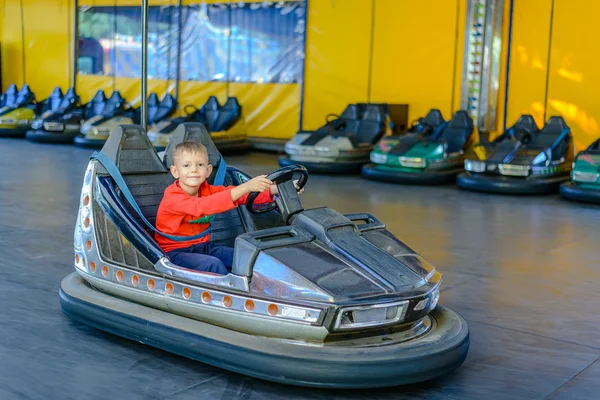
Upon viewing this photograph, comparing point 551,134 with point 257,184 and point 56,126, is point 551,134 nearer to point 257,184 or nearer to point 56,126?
point 257,184

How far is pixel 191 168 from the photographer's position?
7.00 ft

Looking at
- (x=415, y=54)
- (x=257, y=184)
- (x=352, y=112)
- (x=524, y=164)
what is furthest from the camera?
(x=415, y=54)

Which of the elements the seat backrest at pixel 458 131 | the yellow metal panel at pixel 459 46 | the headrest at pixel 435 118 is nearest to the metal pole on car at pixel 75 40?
the yellow metal panel at pixel 459 46

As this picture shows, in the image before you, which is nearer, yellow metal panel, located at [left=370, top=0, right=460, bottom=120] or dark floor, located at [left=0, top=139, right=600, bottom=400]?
dark floor, located at [left=0, top=139, right=600, bottom=400]

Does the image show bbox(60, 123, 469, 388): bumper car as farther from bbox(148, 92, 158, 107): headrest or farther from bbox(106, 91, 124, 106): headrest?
bbox(106, 91, 124, 106): headrest

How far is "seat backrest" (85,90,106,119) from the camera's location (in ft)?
28.6

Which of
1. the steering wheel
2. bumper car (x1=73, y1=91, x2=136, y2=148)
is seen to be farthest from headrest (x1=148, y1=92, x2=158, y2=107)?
the steering wheel

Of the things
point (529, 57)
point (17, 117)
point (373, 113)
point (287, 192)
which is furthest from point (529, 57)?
point (17, 117)

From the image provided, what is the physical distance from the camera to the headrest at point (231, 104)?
7828mm

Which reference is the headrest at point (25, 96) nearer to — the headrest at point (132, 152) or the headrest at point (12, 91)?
the headrest at point (12, 91)

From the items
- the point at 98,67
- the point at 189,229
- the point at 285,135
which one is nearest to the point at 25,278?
the point at 189,229

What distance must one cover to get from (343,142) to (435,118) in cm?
76

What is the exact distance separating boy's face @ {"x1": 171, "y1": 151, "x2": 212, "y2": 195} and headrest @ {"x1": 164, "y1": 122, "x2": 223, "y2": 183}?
0.29 meters

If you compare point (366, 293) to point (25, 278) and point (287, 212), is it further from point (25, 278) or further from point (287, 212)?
point (25, 278)
